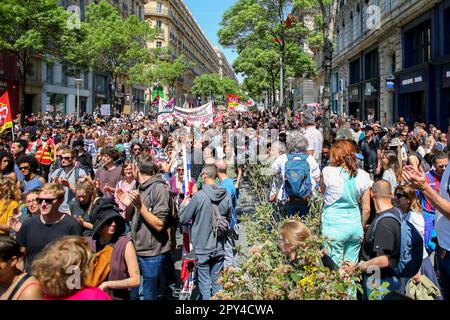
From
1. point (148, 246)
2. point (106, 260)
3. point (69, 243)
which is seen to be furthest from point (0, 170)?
point (69, 243)

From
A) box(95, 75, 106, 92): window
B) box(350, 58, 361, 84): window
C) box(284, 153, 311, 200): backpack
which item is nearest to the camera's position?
box(284, 153, 311, 200): backpack

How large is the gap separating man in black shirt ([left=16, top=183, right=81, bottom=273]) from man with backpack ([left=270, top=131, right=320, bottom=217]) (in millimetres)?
3179

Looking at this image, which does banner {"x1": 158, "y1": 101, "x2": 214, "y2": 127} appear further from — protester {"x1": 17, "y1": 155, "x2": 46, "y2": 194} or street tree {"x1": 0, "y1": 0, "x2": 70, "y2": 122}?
street tree {"x1": 0, "y1": 0, "x2": 70, "y2": 122}

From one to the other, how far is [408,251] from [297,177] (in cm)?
267

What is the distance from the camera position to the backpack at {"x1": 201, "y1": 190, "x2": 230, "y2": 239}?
5285 millimetres

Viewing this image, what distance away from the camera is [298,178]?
639cm

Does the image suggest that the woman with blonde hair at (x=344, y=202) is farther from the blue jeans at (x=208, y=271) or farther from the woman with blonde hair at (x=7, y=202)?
the woman with blonde hair at (x=7, y=202)

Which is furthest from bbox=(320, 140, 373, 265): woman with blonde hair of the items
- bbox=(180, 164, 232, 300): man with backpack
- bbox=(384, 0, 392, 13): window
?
bbox=(384, 0, 392, 13): window

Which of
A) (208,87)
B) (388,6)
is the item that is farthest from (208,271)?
(208,87)

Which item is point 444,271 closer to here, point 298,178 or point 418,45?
point 298,178

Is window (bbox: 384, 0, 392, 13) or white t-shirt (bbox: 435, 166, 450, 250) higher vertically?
window (bbox: 384, 0, 392, 13)

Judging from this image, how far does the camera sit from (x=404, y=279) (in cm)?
380

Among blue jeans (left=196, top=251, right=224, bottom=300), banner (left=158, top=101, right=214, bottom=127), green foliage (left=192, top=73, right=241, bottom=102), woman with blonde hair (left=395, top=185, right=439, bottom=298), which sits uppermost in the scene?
green foliage (left=192, top=73, right=241, bottom=102)

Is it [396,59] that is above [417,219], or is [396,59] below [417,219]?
above
